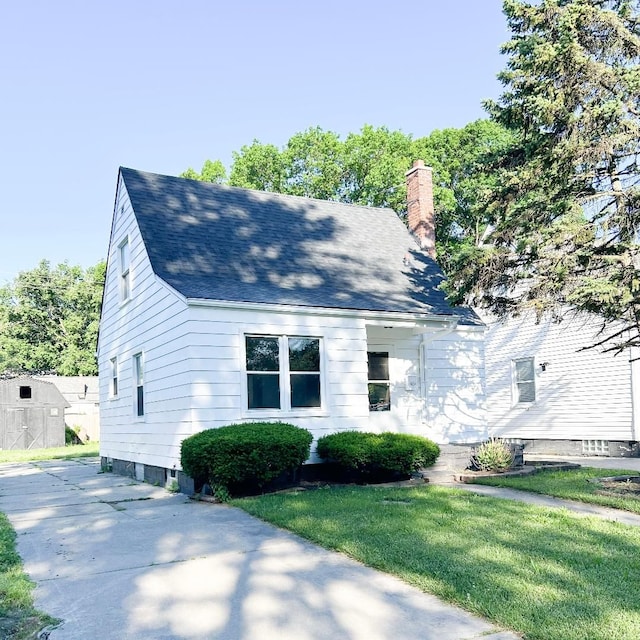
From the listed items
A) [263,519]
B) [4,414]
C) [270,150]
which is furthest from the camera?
[270,150]

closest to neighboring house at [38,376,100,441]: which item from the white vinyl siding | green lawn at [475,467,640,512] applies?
the white vinyl siding

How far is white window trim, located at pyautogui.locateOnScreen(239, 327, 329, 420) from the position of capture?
35.9 ft

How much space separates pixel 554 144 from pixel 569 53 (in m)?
1.22

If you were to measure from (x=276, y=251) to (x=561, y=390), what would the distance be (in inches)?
394

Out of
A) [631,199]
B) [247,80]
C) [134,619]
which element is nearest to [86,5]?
[247,80]

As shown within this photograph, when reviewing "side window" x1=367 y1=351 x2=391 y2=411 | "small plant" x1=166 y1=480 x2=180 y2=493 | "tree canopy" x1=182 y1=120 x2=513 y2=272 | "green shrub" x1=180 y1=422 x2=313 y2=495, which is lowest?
"small plant" x1=166 y1=480 x2=180 y2=493

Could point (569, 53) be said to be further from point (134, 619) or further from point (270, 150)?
point (270, 150)

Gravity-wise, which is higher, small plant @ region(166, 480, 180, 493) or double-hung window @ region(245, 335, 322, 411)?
double-hung window @ region(245, 335, 322, 411)

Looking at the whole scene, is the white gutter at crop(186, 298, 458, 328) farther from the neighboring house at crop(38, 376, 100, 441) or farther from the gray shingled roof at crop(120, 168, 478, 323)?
the neighboring house at crop(38, 376, 100, 441)

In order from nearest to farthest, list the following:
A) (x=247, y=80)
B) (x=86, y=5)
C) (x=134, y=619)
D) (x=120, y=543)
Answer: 1. (x=134, y=619)
2. (x=120, y=543)
3. (x=86, y=5)
4. (x=247, y=80)

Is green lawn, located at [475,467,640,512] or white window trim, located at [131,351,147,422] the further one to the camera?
white window trim, located at [131,351,147,422]

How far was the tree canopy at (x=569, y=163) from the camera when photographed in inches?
344

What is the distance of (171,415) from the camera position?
1130 cm

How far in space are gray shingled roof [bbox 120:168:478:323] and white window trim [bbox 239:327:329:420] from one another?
580 mm
